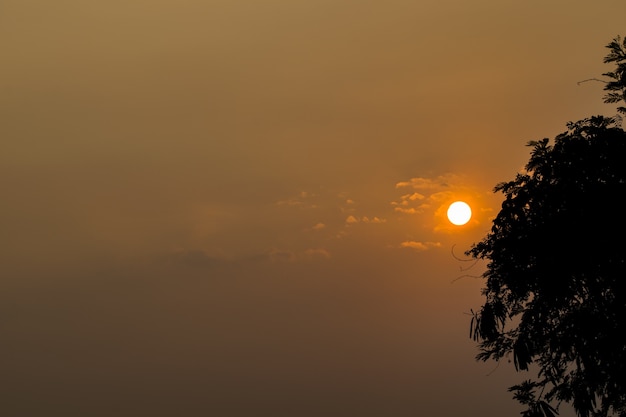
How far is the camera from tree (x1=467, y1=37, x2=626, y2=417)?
53.4 ft

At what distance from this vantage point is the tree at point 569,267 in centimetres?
1627

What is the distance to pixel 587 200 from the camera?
16.7 m

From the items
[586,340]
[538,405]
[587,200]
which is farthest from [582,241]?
[538,405]

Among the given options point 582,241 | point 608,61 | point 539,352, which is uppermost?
point 608,61

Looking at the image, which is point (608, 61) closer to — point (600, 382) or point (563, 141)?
point (563, 141)

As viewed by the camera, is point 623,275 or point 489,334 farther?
point 489,334

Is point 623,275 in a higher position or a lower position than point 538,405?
higher

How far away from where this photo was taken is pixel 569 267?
16.6 metres

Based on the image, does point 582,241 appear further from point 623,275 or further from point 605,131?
point 605,131

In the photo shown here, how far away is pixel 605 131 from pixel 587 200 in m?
1.71

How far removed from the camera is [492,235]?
18.3 metres

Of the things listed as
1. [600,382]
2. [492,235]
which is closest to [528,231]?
[492,235]

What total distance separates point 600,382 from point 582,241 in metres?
2.95

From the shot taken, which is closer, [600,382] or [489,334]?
[600,382]
